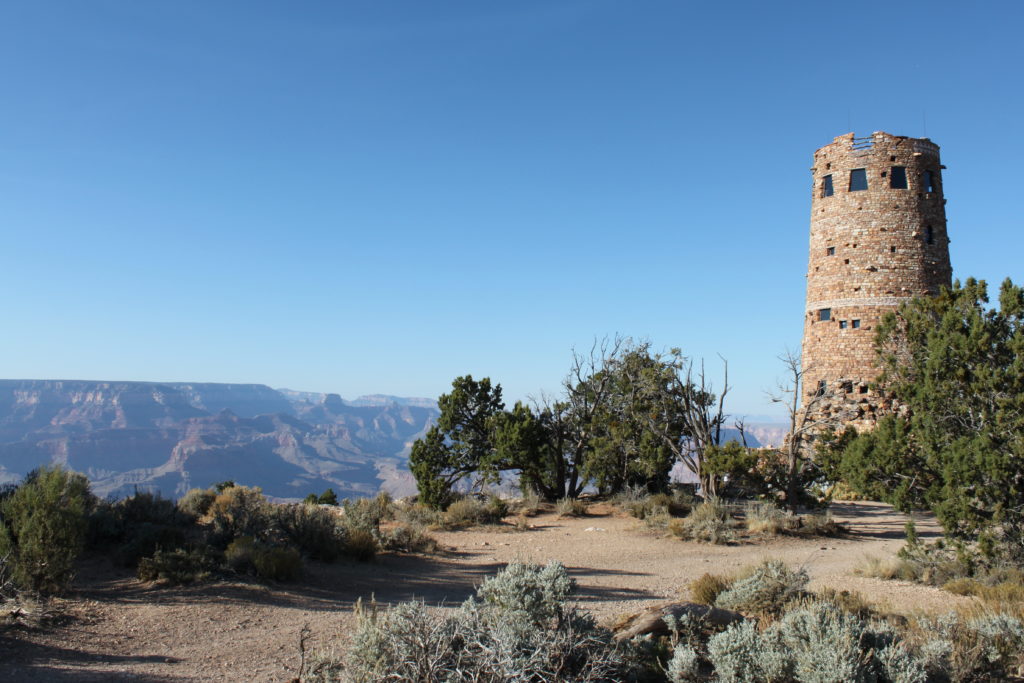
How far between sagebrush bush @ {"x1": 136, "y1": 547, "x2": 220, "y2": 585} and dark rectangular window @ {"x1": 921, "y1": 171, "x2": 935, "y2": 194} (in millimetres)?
27633

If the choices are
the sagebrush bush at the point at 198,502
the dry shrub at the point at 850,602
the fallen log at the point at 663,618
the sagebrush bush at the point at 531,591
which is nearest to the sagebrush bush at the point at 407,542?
the sagebrush bush at the point at 198,502

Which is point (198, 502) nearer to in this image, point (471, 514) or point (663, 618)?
point (471, 514)

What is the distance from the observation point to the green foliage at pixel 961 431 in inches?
448

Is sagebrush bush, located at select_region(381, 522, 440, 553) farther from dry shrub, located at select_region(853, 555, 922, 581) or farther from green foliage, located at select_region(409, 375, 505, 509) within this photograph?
dry shrub, located at select_region(853, 555, 922, 581)

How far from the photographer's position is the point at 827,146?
27609 mm

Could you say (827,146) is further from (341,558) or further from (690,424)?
(341,558)

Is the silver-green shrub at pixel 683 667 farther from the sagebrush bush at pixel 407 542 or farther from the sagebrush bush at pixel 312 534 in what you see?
the sagebrush bush at pixel 407 542

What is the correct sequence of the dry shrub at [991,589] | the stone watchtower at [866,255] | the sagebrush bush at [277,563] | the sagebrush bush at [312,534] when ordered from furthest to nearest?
1. the stone watchtower at [866,255]
2. the sagebrush bush at [312,534]
3. the sagebrush bush at [277,563]
4. the dry shrub at [991,589]

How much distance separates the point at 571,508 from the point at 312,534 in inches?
373

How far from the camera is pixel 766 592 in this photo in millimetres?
8961

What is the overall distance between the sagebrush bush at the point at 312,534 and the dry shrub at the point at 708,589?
683cm

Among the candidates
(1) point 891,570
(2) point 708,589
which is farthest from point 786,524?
(2) point 708,589

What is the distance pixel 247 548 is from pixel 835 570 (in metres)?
11.0

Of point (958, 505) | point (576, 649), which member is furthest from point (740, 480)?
point (576, 649)
